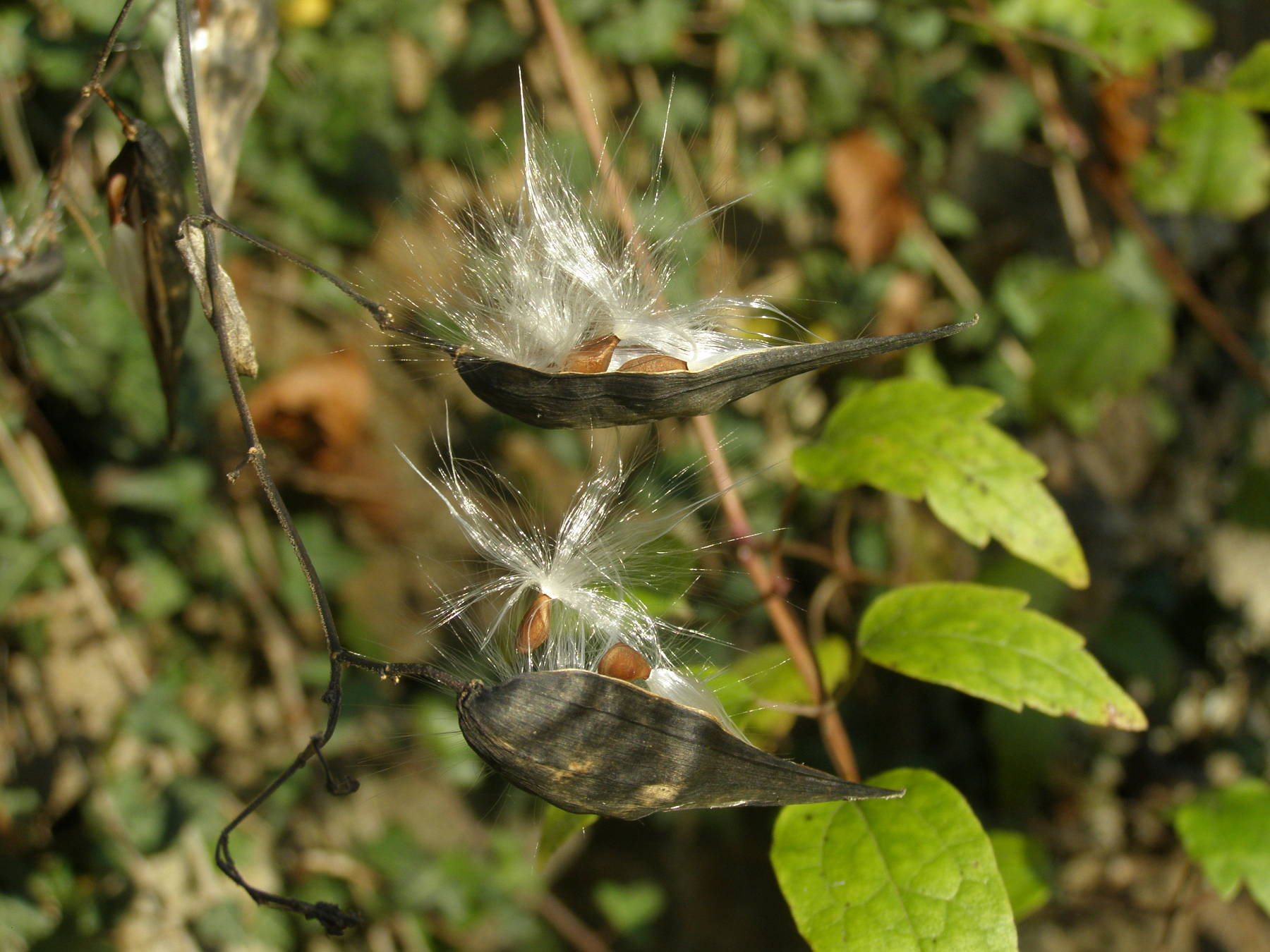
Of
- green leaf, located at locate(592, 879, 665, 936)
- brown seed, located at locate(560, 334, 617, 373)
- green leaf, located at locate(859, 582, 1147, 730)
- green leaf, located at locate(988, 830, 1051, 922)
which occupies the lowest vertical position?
green leaf, located at locate(592, 879, 665, 936)

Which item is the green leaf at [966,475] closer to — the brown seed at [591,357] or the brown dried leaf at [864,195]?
the brown seed at [591,357]

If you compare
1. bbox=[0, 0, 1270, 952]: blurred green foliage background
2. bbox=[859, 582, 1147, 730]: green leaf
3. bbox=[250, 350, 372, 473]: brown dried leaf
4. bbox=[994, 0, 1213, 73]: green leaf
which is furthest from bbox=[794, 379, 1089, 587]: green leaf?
bbox=[250, 350, 372, 473]: brown dried leaf

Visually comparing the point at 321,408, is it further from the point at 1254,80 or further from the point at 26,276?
the point at 1254,80

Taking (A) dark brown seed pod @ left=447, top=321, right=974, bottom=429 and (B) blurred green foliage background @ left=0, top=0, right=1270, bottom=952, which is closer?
(A) dark brown seed pod @ left=447, top=321, right=974, bottom=429

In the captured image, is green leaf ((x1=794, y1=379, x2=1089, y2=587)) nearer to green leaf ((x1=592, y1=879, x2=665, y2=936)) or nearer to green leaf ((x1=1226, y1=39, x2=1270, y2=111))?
green leaf ((x1=1226, y1=39, x2=1270, y2=111))

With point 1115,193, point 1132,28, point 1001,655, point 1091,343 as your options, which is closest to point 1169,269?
point 1115,193

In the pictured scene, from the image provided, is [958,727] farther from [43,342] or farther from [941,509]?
[43,342]
